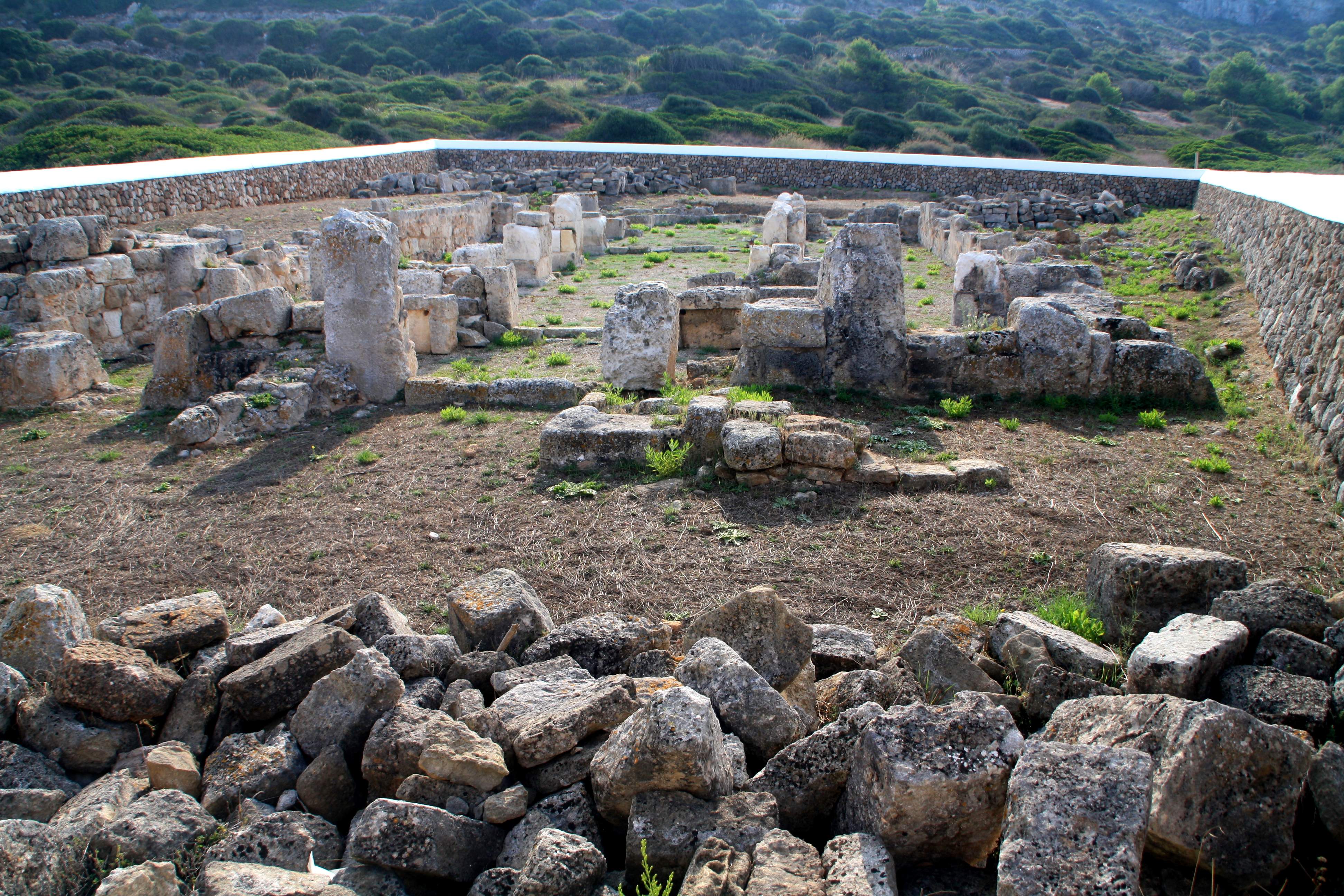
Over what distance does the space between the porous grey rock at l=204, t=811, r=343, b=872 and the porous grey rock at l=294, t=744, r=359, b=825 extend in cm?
15

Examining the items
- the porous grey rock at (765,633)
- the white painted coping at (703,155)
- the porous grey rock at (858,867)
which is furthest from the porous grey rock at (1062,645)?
the white painted coping at (703,155)

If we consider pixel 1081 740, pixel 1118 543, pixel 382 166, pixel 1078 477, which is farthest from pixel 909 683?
pixel 382 166

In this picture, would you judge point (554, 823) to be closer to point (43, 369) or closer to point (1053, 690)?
point (1053, 690)

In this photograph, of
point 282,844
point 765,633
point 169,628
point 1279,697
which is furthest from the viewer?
point 169,628

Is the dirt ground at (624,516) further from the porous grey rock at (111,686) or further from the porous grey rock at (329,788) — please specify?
the porous grey rock at (329,788)

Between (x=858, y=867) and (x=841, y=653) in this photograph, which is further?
(x=841, y=653)

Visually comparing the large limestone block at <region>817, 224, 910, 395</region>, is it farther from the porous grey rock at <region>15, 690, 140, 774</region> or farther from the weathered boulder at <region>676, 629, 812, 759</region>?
the porous grey rock at <region>15, 690, 140, 774</region>

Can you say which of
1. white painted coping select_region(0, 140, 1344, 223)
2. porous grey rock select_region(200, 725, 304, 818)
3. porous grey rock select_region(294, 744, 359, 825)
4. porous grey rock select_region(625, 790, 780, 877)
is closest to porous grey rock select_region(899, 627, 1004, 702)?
porous grey rock select_region(625, 790, 780, 877)

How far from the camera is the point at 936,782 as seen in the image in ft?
10.8

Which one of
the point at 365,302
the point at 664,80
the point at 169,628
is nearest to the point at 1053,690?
the point at 169,628

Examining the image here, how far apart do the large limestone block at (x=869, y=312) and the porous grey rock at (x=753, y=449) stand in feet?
8.84

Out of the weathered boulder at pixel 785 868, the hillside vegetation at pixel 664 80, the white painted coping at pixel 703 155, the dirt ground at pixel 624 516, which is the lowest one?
the dirt ground at pixel 624 516

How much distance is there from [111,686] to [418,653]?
4.70 ft

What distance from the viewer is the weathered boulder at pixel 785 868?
3035 millimetres
